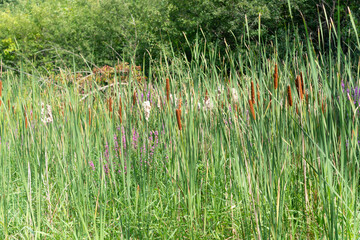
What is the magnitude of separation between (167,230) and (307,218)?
1.87 feet

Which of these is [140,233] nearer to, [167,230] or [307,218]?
[167,230]

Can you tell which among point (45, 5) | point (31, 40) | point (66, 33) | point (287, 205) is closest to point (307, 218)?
point (287, 205)

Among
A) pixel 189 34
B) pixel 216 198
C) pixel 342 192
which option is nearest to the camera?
pixel 342 192

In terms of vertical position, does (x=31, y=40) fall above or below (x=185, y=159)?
above

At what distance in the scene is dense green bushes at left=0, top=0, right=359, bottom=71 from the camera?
1092cm

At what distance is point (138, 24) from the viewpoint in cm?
1425

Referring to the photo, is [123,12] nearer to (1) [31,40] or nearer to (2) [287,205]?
(1) [31,40]

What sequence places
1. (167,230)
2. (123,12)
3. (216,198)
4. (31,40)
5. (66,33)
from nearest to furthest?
(167,230), (216,198), (123,12), (66,33), (31,40)

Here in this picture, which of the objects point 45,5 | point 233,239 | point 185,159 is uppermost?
point 45,5

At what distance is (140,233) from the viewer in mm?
1407

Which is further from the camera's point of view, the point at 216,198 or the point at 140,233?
the point at 216,198

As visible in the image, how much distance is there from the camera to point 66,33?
52.8ft

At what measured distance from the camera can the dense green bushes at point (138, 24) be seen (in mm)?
10922

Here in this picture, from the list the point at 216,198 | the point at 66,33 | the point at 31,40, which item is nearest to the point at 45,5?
the point at 31,40
